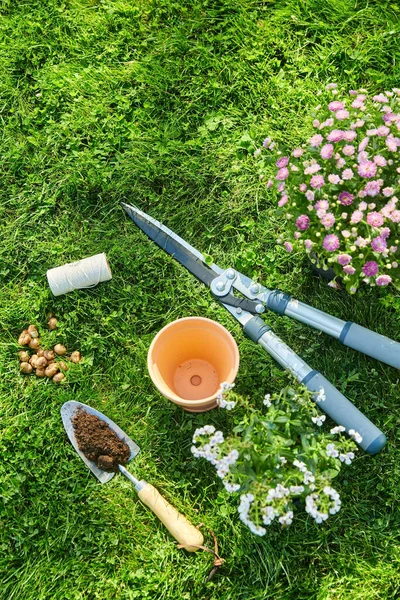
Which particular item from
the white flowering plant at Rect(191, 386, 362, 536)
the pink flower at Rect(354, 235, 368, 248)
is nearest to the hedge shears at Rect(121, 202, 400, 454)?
the white flowering plant at Rect(191, 386, 362, 536)

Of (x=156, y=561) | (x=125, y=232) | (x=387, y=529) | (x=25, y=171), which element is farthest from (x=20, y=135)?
(x=387, y=529)

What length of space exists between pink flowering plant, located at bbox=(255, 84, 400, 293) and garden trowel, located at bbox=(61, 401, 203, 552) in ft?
3.68

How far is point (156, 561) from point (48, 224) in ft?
5.07

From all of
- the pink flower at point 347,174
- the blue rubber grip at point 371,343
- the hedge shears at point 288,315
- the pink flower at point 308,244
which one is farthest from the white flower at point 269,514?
the pink flower at point 347,174

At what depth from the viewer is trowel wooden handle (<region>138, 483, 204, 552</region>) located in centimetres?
232

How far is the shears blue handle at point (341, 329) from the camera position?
232 centimetres

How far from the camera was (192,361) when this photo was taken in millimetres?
2590

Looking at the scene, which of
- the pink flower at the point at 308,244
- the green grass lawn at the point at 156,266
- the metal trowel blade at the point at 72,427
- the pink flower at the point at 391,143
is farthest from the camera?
the metal trowel blade at the point at 72,427

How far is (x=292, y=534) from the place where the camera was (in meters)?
2.37

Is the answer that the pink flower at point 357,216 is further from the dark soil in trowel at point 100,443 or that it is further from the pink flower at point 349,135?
the dark soil in trowel at point 100,443

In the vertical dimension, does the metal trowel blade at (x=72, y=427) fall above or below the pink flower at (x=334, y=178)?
below

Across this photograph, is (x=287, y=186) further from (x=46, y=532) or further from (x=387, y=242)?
(x=46, y=532)

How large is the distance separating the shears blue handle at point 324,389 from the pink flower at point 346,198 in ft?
2.12

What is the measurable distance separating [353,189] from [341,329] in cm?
59
